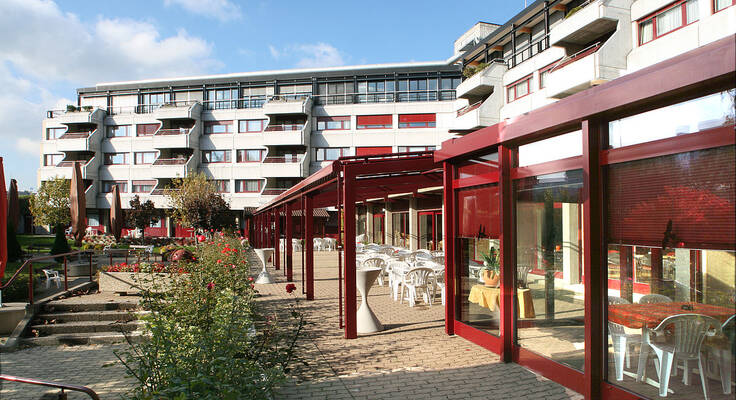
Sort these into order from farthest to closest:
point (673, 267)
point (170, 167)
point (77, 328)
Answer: point (170, 167) → point (77, 328) → point (673, 267)

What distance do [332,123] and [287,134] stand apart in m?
4.40

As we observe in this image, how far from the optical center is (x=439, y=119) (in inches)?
1635

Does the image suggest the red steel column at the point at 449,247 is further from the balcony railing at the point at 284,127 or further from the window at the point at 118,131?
the window at the point at 118,131

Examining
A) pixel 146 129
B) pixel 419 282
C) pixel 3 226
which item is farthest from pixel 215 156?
pixel 3 226

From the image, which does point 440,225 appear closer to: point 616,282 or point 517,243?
point 517,243

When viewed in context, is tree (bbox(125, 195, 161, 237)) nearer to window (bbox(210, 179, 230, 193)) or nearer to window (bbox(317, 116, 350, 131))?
window (bbox(210, 179, 230, 193))

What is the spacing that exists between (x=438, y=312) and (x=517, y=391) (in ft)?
14.4

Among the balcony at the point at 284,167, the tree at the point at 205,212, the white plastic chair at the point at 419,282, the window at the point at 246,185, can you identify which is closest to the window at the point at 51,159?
the window at the point at 246,185

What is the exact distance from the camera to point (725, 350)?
3.40 m

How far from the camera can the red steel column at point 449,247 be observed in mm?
7266

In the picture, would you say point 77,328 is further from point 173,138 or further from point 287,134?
point 173,138

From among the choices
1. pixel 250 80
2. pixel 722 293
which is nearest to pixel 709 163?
pixel 722 293

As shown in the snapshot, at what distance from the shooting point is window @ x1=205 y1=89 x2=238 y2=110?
46.5 metres

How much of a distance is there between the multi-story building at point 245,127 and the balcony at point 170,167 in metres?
0.10
